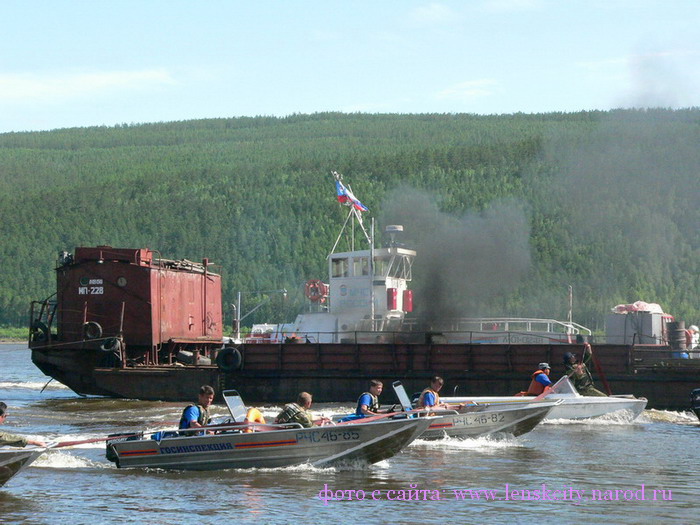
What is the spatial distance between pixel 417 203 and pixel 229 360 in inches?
725

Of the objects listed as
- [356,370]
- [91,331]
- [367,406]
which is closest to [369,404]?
[367,406]

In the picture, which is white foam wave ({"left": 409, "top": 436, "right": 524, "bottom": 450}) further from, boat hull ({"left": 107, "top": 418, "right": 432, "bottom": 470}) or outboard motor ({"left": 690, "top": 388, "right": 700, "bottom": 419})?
outboard motor ({"left": 690, "top": 388, "right": 700, "bottom": 419})

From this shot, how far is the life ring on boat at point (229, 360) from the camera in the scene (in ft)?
109

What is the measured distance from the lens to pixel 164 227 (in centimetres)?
13938

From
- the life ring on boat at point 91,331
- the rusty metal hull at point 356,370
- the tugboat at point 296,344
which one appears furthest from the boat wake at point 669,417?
the life ring on boat at point 91,331

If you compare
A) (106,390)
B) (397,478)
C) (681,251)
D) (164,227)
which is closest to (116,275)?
(106,390)

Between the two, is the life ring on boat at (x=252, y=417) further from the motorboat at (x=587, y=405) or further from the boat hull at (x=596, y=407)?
the boat hull at (x=596, y=407)

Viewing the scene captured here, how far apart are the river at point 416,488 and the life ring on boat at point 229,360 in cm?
863

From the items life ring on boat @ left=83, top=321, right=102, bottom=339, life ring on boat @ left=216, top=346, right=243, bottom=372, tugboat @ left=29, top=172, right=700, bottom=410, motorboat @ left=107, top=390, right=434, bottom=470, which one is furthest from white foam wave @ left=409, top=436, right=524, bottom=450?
life ring on boat @ left=83, top=321, right=102, bottom=339

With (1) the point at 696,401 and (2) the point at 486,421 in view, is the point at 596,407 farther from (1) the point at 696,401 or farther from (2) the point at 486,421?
(2) the point at 486,421

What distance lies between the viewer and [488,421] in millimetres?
23422

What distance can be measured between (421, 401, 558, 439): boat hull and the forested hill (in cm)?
1630

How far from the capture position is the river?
15.9 metres

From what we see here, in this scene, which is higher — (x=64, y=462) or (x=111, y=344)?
(x=111, y=344)
